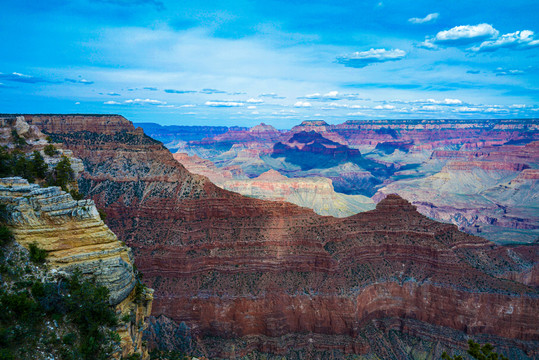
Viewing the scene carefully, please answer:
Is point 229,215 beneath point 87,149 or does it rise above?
beneath

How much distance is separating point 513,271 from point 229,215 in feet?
155

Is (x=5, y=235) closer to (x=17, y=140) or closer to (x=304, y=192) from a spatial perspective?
(x=17, y=140)

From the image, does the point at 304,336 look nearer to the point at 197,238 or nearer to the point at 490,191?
the point at 197,238

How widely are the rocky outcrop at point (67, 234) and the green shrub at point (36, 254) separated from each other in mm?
205

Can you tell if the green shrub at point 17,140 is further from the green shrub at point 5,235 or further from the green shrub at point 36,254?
the green shrub at point 36,254

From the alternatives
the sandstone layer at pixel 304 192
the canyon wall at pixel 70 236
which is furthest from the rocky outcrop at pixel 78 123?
the sandstone layer at pixel 304 192

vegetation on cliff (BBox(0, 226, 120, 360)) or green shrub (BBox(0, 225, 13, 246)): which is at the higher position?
green shrub (BBox(0, 225, 13, 246))

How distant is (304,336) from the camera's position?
155 feet

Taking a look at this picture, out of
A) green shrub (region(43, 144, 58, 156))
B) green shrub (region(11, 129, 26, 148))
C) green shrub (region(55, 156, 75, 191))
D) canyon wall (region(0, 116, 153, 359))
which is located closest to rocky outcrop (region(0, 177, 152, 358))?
canyon wall (region(0, 116, 153, 359))

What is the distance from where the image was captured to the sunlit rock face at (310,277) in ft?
154

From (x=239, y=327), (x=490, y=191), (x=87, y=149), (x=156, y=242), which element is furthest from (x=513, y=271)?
(x=490, y=191)

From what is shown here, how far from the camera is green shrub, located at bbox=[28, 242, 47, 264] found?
17.5 metres

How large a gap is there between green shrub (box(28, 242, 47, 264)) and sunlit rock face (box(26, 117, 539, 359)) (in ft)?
96.9

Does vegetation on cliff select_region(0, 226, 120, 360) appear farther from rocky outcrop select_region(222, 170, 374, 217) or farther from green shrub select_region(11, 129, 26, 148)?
rocky outcrop select_region(222, 170, 374, 217)
